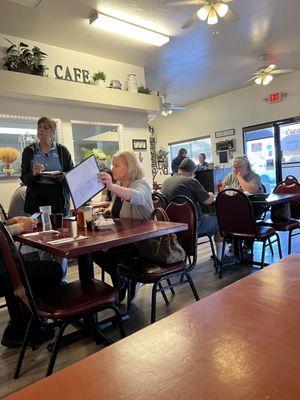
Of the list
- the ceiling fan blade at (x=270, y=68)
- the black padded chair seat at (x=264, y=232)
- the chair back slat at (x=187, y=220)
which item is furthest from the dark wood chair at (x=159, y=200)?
the ceiling fan blade at (x=270, y=68)

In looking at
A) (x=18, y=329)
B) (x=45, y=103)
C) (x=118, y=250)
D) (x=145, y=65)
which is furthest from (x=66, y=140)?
(x=18, y=329)

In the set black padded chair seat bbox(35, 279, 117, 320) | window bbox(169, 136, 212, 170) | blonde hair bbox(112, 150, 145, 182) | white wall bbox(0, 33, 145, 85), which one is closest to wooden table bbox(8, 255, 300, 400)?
black padded chair seat bbox(35, 279, 117, 320)

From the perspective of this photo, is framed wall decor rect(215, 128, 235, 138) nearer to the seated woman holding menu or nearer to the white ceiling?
the white ceiling

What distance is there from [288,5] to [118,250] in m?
3.76

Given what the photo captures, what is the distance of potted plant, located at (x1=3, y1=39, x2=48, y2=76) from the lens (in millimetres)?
3943

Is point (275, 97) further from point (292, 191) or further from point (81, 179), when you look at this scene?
point (81, 179)

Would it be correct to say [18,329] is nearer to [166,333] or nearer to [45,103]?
[166,333]

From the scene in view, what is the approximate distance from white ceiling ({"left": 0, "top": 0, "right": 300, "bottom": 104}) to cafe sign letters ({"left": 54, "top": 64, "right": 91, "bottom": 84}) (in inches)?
12.1

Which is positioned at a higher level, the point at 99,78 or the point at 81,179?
the point at 99,78

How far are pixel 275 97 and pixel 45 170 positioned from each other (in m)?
5.99

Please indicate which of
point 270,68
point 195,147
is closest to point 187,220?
point 270,68

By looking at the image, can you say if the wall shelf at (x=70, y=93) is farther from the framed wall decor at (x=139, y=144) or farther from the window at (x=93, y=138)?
the framed wall decor at (x=139, y=144)

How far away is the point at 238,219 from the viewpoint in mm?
3064

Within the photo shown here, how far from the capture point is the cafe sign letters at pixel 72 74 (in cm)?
466
